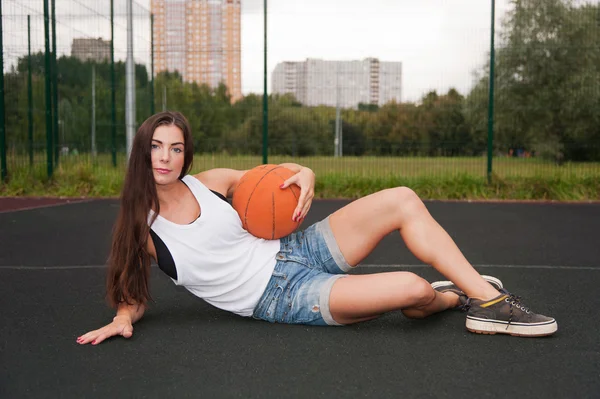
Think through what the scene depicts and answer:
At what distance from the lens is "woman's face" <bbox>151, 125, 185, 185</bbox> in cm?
256

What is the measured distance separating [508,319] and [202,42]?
7862mm

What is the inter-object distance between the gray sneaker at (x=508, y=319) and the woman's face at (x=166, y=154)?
1257mm

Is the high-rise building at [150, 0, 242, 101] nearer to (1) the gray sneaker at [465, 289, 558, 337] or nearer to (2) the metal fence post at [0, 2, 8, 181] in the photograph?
(2) the metal fence post at [0, 2, 8, 181]

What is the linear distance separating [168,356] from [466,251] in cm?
301

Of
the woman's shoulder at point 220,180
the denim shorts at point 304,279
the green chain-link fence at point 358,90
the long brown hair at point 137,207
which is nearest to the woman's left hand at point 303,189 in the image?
the denim shorts at point 304,279

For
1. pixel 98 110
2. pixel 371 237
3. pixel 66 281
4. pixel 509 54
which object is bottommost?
pixel 66 281

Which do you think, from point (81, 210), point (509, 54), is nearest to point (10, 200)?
point (81, 210)

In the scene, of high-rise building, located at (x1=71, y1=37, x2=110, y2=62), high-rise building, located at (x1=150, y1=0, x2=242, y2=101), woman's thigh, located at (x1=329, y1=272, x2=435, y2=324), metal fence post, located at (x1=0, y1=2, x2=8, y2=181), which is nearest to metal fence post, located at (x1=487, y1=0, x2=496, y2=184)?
high-rise building, located at (x1=150, y1=0, x2=242, y2=101)

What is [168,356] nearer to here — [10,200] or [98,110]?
[10,200]

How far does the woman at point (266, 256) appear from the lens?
2586mm

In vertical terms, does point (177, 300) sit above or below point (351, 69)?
below

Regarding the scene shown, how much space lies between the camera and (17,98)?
1016 centimetres

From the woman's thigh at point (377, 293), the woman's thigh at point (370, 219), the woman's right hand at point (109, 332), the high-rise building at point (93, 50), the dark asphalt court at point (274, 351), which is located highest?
the high-rise building at point (93, 50)

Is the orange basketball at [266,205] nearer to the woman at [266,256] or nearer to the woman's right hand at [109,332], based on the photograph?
the woman at [266,256]
